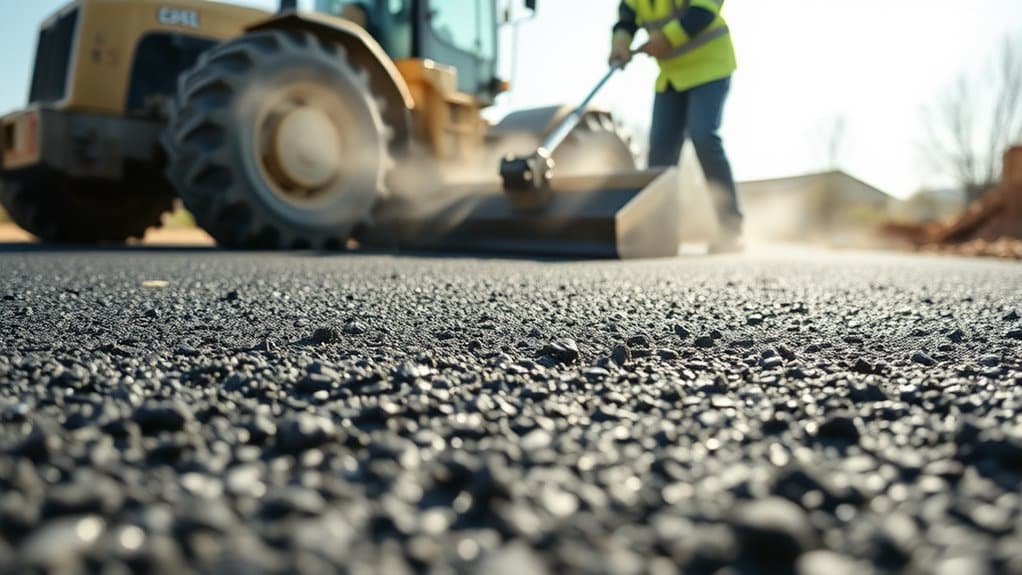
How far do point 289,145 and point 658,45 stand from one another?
218cm

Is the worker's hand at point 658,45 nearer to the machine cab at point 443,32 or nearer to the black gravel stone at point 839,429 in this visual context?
the machine cab at point 443,32

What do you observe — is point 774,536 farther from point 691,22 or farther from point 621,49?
point 621,49

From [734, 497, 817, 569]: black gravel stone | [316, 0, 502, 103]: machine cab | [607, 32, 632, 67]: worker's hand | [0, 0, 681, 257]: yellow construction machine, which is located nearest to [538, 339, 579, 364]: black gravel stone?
[734, 497, 817, 569]: black gravel stone

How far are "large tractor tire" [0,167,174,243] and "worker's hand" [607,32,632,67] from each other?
298 centimetres

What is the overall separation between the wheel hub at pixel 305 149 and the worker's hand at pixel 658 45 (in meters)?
1.90

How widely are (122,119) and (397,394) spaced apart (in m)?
4.14

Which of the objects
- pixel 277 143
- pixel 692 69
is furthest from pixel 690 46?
pixel 277 143

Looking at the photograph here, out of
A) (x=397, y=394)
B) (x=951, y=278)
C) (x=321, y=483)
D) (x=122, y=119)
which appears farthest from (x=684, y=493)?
(x=122, y=119)

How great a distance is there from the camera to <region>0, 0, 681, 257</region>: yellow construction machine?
4.04 meters

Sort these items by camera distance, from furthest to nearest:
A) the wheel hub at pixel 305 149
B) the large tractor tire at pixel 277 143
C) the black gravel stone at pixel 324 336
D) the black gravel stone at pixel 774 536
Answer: the wheel hub at pixel 305 149 < the large tractor tire at pixel 277 143 < the black gravel stone at pixel 324 336 < the black gravel stone at pixel 774 536

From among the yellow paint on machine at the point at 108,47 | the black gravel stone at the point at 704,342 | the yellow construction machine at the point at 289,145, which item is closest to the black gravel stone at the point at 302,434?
the black gravel stone at the point at 704,342

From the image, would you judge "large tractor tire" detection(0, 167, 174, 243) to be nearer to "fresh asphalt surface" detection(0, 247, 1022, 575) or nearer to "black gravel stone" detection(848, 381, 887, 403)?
"fresh asphalt surface" detection(0, 247, 1022, 575)

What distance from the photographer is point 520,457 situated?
2.74 feet

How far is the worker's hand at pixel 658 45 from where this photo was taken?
4555 millimetres
